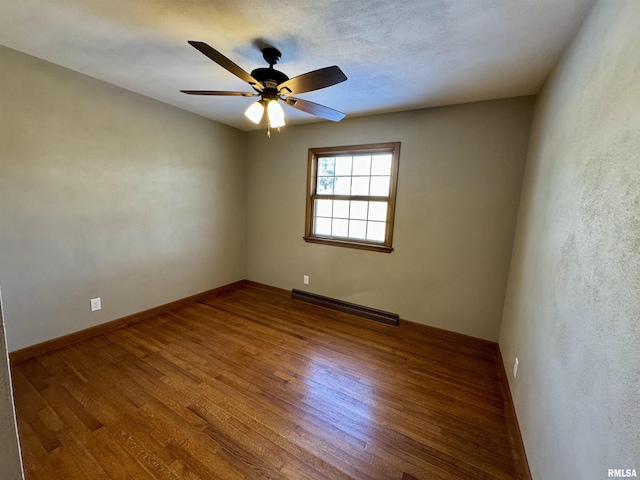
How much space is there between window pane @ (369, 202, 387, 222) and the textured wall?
295 centimetres

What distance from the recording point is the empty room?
108 centimetres

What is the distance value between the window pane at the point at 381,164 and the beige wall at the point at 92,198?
2.17m

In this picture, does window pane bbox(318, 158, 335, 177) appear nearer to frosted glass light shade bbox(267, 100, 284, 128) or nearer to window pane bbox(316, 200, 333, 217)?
window pane bbox(316, 200, 333, 217)

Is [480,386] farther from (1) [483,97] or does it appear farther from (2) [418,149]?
(1) [483,97]

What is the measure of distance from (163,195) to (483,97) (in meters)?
3.55

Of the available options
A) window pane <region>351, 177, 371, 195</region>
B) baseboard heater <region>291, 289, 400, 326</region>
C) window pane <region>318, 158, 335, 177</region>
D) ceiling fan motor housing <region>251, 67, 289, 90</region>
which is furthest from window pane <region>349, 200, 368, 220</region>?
ceiling fan motor housing <region>251, 67, 289, 90</region>

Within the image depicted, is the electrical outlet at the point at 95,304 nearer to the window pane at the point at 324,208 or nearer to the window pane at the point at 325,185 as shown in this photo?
the window pane at the point at 324,208

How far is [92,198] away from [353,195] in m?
2.75

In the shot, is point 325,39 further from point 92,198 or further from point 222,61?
point 92,198

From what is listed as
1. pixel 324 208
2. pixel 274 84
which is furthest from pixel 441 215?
pixel 274 84

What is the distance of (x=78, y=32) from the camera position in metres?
1.68

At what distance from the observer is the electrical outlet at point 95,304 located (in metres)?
2.52

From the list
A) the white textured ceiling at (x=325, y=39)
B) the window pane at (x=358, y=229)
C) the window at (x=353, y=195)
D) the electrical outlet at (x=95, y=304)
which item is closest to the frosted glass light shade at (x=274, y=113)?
the white textured ceiling at (x=325, y=39)

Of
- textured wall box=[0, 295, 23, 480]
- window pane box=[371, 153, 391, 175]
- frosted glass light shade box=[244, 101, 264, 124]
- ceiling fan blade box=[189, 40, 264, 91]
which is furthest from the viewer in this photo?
window pane box=[371, 153, 391, 175]
